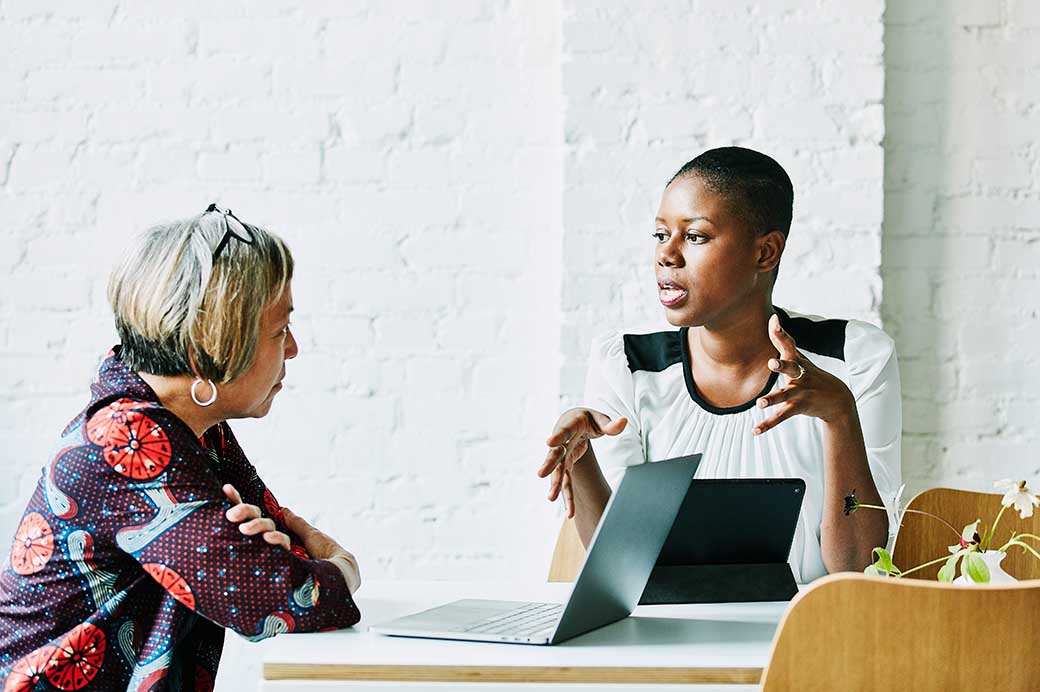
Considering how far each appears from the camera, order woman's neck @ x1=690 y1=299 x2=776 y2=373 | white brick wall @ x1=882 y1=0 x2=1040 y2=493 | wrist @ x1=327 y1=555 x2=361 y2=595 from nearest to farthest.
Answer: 1. wrist @ x1=327 y1=555 x2=361 y2=595
2. woman's neck @ x1=690 y1=299 x2=776 y2=373
3. white brick wall @ x1=882 y1=0 x2=1040 y2=493

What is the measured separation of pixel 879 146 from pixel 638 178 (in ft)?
1.60

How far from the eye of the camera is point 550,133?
2459mm

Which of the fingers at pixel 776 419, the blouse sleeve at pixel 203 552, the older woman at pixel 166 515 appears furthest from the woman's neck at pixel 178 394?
the fingers at pixel 776 419

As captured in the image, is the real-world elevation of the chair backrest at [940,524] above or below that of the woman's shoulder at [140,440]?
below

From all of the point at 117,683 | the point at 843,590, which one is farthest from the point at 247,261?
the point at 843,590

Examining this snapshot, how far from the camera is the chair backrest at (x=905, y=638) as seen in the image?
36.7 inches

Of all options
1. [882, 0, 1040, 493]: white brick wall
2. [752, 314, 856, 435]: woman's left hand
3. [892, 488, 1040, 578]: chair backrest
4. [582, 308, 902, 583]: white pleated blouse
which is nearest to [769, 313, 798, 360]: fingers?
[752, 314, 856, 435]: woman's left hand

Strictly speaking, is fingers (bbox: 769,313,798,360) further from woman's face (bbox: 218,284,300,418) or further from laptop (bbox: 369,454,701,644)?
woman's face (bbox: 218,284,300,418)

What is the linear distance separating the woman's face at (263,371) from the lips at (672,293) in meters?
0.72

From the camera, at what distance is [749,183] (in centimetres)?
200

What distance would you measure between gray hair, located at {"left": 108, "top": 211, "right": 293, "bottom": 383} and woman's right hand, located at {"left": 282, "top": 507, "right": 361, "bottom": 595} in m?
0.25

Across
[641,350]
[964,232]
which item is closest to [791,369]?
[641,350]

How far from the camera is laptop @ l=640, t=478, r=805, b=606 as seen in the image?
139 centimetres

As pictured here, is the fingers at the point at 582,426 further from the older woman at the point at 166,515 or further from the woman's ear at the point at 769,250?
the woman's ear at the point at 769,250
